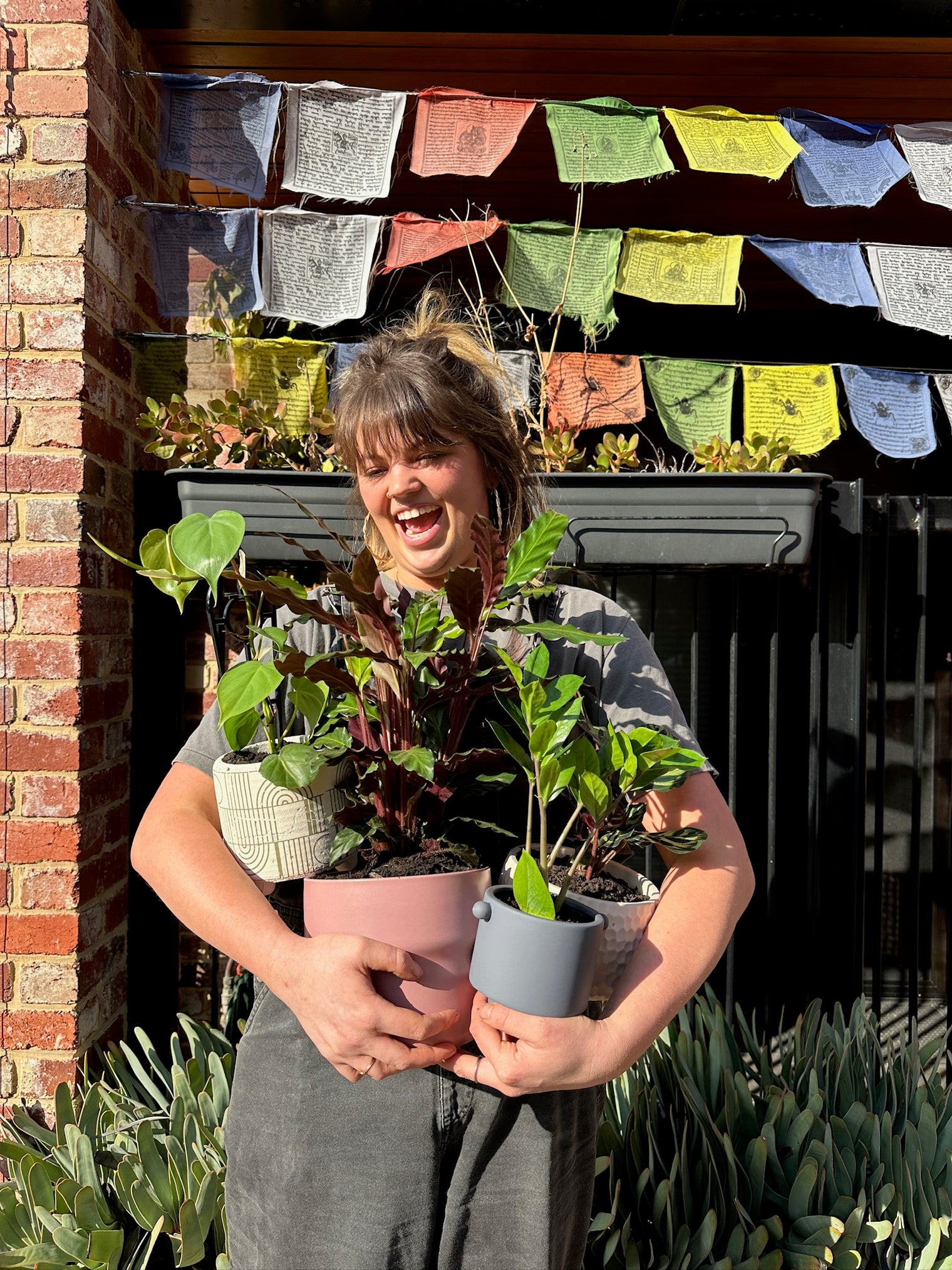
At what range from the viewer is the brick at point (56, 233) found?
2.08m

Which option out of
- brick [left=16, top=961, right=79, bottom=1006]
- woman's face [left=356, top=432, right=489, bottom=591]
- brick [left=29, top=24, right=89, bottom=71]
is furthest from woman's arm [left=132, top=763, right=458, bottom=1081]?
brick [left=29, top=24, right=89, bottom=71]

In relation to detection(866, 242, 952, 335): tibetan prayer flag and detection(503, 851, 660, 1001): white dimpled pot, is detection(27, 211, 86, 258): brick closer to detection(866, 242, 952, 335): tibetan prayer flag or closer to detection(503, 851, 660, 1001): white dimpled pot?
detection(503, 851, 660, 1001): white dimpled pot

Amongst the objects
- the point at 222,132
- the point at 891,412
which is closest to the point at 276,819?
the point at 222,132

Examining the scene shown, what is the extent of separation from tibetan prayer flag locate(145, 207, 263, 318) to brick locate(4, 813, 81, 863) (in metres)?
1.38

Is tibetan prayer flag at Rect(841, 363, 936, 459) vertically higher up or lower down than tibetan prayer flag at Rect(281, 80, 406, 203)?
lower down

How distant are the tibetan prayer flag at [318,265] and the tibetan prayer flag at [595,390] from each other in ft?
1.97

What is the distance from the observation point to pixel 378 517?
120 cm

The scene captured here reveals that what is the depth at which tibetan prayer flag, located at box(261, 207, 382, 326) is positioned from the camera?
8.23 feet

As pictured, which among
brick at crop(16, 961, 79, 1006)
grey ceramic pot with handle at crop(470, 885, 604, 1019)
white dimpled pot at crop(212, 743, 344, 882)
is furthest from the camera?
brick at crop(16, 961, 79, 1006)

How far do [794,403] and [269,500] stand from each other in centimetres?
154

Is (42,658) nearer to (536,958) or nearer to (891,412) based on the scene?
(536,958)

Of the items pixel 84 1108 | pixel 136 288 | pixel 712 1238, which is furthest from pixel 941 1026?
pixel 136 288

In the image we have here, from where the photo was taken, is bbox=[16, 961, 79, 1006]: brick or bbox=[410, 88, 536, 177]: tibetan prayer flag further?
bbox=[410, 88, 536, 177]: tibetan prayer flag

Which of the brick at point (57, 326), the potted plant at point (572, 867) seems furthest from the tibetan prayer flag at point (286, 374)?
the potted plant at point (572, 867)
